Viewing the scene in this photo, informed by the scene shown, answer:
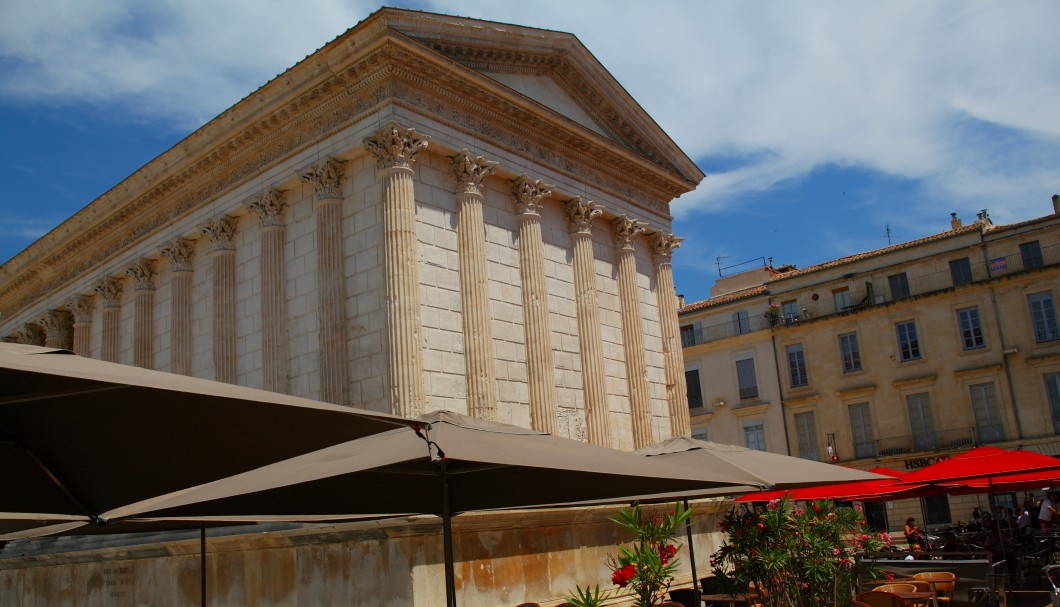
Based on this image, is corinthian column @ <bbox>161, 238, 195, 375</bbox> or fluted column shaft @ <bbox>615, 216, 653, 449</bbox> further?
fluted column shaft @ <bbox>615, 216, 653, 449</bbox>

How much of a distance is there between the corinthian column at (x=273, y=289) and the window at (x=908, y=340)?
2778cm

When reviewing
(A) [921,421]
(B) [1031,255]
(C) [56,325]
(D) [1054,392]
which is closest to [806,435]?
(A) [921,421]

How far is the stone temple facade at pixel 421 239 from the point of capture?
1495 cm

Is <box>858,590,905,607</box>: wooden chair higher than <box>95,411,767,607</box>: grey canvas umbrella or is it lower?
lower

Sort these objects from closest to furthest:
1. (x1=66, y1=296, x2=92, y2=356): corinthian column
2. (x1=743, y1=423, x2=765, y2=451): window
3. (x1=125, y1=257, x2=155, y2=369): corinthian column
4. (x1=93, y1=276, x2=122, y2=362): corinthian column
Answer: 1. (x1=125, y1=257, x2=155, y2=369): corinthian column
2. (x1=93, y1=276, x2=122, y2=362): corinthian column
3. (x1=66, y1=296, x2=92, y2=356): corinthian column
4. (x1=743, y1=423, x2=765, y2=451): window

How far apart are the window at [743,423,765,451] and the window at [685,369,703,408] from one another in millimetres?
2424

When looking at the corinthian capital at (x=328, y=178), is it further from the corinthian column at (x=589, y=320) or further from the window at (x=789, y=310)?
the window at (x=789, y=310)

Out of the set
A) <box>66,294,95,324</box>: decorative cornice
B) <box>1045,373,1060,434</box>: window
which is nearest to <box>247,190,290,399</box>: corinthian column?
<box>66,294,95,324</box>: decorative cornice

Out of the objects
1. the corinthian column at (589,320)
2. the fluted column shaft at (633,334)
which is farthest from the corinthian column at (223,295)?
the fluted column shaft at (633,334)

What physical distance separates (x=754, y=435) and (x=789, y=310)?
570 centimetres

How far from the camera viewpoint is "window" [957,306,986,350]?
34.8 meters

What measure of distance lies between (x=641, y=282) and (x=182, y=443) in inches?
650

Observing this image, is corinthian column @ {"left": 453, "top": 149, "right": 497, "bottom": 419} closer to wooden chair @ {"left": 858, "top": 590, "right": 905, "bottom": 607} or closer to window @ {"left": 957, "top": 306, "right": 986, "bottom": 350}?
wooden chair @ {"left": 858, "top": 590, "right": 905, "bottom": 607}

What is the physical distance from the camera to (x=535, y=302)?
16906mm
